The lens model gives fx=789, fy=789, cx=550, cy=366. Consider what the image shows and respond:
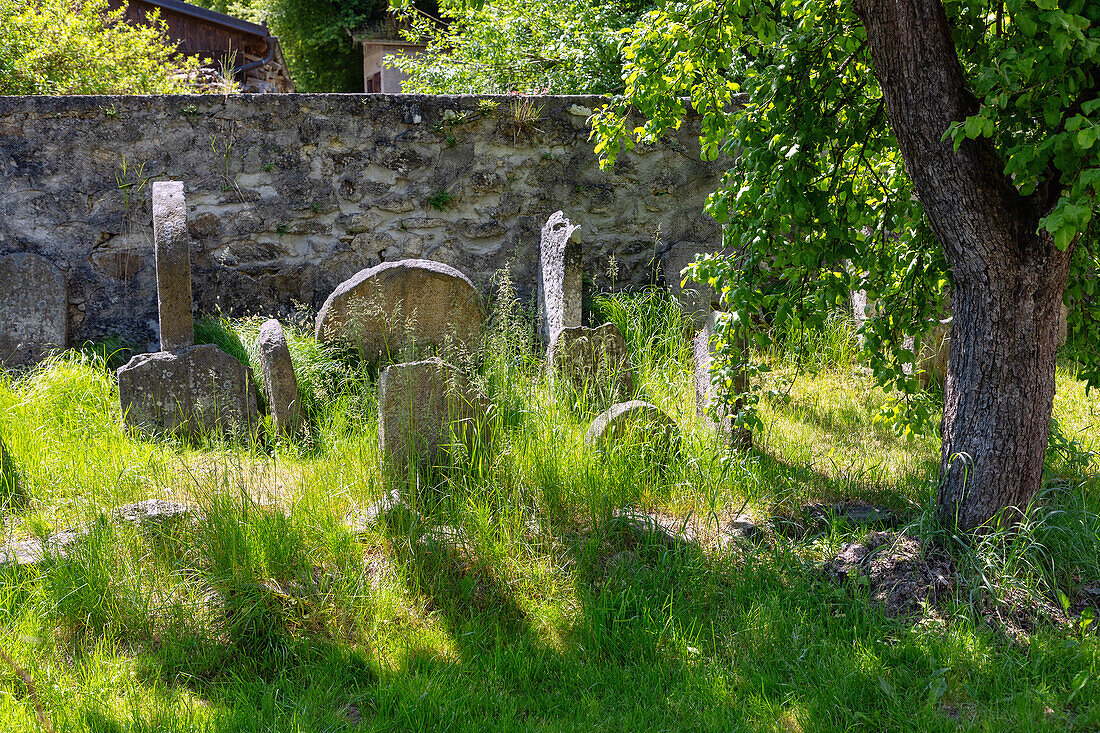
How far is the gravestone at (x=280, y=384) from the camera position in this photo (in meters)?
4.24

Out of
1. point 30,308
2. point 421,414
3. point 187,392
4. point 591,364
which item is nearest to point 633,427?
point 591,364

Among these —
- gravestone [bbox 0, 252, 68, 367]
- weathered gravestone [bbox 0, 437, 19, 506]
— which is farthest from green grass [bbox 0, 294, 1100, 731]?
gravestone [bbox 0, 252, 68, 367]

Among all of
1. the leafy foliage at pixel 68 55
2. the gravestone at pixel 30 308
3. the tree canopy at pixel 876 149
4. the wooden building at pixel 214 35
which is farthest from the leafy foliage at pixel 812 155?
the wooden building at pixel 214 35

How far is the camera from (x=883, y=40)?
9.67ft

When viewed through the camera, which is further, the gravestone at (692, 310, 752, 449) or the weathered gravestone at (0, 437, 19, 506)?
the gravestone at (692, 310, 752, 449)

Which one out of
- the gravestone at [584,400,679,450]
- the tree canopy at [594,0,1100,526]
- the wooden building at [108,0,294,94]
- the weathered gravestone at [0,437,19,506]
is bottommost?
the weathered gravestone at [0,437,19,506]

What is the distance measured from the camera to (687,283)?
6.34 metres

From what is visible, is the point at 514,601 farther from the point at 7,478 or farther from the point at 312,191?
the point at 312,191

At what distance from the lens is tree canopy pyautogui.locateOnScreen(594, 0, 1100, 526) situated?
9.33 feet

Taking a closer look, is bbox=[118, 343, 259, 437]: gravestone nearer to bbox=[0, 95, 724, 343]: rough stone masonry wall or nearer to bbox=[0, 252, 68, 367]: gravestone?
bbox=[0, 252, 68, 367]: gravestone

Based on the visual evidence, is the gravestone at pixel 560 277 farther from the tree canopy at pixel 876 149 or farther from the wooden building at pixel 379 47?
the wooden building at pixel 379 47

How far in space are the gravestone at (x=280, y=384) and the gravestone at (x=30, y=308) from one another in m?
2.04

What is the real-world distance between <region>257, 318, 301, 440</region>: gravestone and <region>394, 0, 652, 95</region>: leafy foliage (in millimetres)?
4813

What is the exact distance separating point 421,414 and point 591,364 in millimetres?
1300
